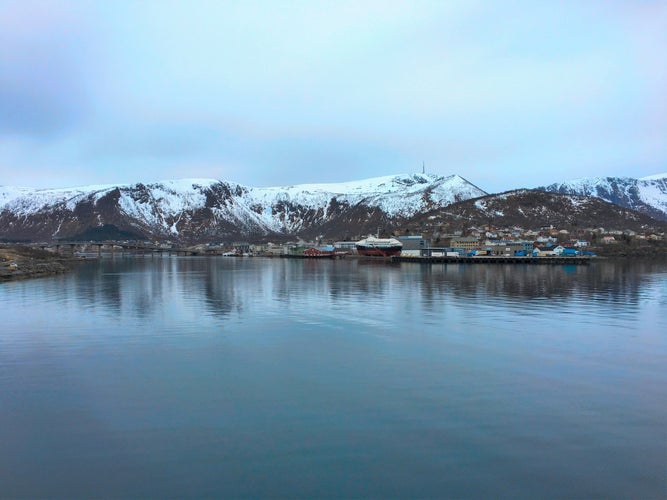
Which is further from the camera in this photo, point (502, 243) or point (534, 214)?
point (534, 214)

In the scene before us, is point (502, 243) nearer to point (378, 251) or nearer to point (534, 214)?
point (378, 251)

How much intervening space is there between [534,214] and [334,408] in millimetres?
173393

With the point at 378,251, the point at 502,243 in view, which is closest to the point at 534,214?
the point at 502,243

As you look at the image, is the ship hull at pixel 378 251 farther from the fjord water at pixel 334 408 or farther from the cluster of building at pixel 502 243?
the fjord water at pixel 334 408

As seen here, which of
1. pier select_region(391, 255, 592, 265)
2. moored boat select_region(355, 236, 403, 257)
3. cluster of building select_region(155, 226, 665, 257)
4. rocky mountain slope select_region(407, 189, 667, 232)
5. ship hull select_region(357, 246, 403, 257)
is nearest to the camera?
pier select_region(391, 255, 592, 265)

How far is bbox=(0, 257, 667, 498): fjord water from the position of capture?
6773 mm

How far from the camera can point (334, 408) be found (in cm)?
942

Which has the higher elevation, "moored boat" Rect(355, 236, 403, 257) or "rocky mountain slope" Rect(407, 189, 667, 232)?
"rocky mountain slope" Rect(407, 189, 667, 232)

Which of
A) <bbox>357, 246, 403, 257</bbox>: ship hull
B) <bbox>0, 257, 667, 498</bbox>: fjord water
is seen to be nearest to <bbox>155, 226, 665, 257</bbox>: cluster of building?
<bbox>357, 246, 403, 257</bbox>: ship hull

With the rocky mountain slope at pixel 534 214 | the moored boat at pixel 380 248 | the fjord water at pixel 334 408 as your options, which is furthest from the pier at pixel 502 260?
the fjord water at pixel 334 408

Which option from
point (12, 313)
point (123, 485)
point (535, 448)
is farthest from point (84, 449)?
point (12, 313)

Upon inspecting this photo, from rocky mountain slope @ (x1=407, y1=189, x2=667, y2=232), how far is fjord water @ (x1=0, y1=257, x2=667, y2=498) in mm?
132322

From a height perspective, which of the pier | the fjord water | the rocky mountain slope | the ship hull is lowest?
the pier

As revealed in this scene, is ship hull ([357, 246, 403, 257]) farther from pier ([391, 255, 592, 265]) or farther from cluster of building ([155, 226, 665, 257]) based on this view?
pier ([391, 255, 592, 265])
